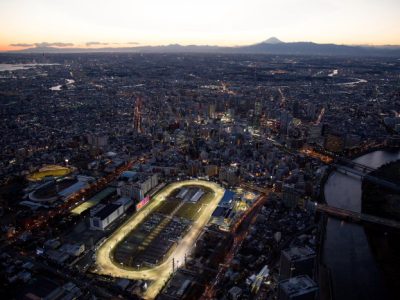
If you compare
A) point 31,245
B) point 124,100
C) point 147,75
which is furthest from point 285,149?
point 147,75

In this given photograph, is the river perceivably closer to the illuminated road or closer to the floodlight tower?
the illuminated road

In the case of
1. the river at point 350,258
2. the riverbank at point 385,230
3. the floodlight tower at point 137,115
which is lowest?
the river at point 350,258

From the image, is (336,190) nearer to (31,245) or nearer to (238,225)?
(238,225)

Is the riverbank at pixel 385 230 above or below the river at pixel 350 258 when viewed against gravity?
above

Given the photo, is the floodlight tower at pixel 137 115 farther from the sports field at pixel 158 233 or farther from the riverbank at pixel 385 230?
the riverbank at pixel 385 230

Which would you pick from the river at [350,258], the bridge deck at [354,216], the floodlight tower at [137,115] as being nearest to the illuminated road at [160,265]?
the bridge deck at [354,216]

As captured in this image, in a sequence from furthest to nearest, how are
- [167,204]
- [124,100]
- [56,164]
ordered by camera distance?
1. [124,100]
2. [56,164]
3. [167,204]

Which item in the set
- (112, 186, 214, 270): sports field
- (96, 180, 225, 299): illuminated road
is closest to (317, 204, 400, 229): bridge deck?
(96, 180, 225, 299): illuminated road
